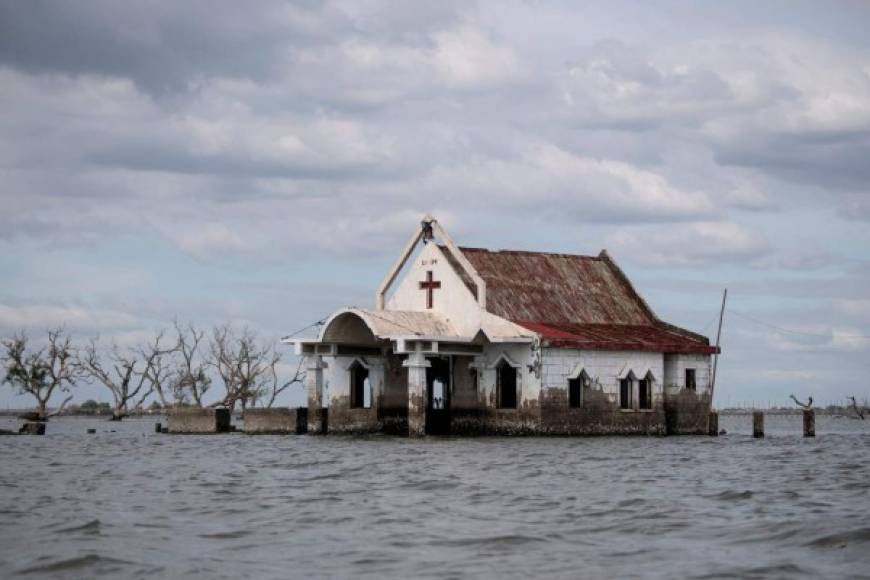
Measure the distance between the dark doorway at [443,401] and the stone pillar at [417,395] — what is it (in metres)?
2.07

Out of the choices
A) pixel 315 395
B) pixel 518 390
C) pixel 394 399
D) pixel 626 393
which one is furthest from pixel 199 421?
pixel 626 393

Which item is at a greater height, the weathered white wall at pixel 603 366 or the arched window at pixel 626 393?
the weathered white wall at pixel 603 366

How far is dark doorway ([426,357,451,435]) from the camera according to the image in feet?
165

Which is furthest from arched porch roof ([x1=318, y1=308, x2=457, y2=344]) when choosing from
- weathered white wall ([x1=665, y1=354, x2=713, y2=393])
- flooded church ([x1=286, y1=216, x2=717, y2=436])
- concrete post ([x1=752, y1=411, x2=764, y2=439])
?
concrete post ([x1=752, y1=411, x2=764, y2=439])

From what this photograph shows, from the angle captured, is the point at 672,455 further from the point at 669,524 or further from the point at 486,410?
the point at 669,524

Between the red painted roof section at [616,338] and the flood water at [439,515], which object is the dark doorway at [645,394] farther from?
the flood water at [439,515]

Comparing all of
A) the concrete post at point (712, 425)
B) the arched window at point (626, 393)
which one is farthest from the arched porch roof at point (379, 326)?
the concrete post at point (712, 425)

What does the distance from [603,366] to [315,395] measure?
11512 mm

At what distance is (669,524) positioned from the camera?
21.0 metres

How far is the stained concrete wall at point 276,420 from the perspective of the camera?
174 feet

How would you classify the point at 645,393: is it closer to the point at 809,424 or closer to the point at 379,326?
the point at 809,424

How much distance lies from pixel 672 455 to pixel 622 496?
43.4 feet

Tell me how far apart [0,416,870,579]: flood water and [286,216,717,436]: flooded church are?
336 inches

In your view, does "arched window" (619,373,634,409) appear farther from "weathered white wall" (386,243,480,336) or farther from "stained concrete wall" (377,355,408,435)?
"stained concrete wall" (377,355,408,435)
